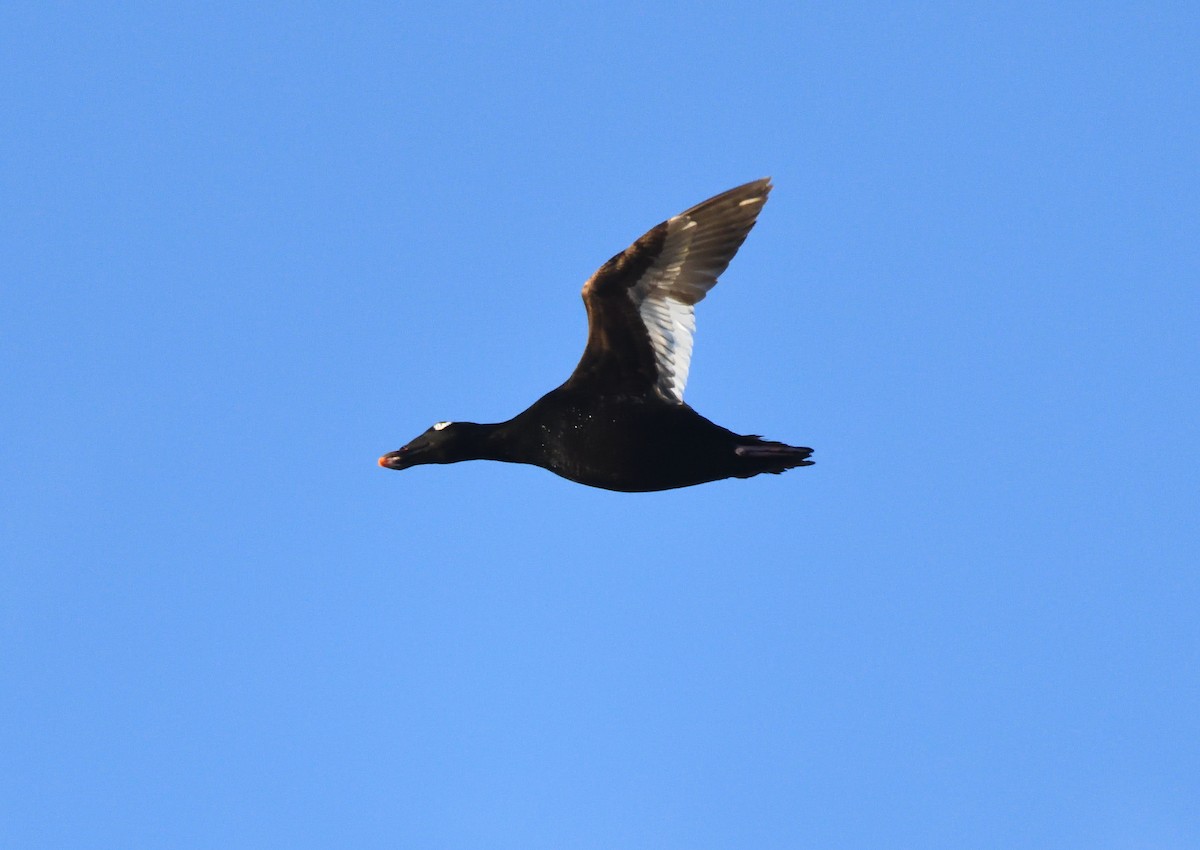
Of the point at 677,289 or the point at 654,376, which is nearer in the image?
the point at 677,289

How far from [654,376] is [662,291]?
2.62ft

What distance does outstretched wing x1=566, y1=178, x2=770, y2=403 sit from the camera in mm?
17562

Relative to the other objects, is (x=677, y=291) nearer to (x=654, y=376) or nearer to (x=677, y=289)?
(x=677, y=289)

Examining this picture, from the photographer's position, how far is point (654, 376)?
18.0 m

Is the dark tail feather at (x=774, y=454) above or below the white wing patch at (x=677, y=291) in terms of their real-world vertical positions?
below

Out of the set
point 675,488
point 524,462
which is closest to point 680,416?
point 675,488

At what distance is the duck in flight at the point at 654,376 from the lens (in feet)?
57.7

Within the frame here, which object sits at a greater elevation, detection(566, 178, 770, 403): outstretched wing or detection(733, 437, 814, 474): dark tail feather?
detection(566, 178, 770, 403): outstretched wing

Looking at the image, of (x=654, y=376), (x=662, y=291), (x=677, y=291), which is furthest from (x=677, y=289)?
(x=654, y=376)

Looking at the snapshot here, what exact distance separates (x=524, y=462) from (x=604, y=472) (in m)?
1.28

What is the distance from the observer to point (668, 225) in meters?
17.5

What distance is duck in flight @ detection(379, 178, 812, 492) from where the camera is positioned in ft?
57.7

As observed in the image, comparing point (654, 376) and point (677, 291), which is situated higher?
point (677, 291)

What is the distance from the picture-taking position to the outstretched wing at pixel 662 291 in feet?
57.6
